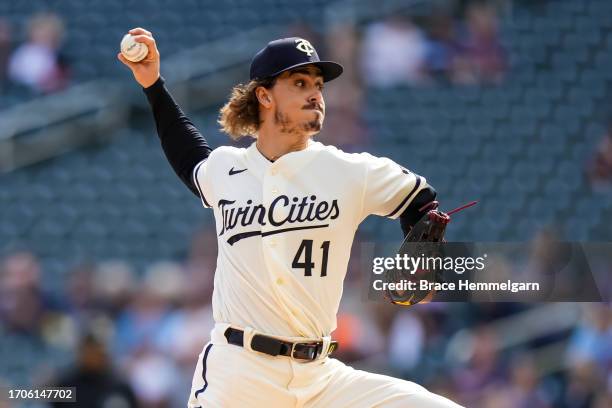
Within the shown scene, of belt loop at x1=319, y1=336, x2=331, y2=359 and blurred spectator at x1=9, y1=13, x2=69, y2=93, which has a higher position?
blurred spectator at x1=9, y1=13, x2=69, y2=93

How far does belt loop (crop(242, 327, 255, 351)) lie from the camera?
11.0 ft

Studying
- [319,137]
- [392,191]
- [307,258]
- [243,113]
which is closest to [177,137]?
[243,113]

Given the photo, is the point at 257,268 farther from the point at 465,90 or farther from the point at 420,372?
the point at 465,90

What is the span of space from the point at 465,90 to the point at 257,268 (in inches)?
223

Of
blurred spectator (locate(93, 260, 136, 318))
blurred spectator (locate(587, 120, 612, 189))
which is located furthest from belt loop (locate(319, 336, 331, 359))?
blurred spectator (locate(587, 120, 612, 189))

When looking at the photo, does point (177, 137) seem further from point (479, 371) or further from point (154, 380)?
point (479, 371)

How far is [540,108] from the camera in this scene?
8.72 meters

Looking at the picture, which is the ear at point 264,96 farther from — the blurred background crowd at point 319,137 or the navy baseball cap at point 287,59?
the blurred background crowd at point 319,137

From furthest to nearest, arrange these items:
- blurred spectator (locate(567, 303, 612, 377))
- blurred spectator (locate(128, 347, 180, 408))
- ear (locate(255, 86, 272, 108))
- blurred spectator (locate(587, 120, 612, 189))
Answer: blurred spectator (locate(587, 120, 612, 189))
blurred spectator (locate(128, 347, 180, 408))
blurred spectator (locate(567, 303, 612, 377))
ear (locate(255, 86, 272, 108))

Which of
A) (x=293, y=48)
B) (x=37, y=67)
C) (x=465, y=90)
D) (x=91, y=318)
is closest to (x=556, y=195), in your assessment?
(x=465, y=90)

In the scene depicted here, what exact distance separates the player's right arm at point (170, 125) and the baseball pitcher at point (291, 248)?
207 mm

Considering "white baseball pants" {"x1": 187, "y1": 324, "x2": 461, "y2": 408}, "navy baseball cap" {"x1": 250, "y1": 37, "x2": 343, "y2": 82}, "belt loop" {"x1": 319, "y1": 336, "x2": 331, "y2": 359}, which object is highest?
"navy baseball cap" {"x1": 250, "y1": 37, "x2": 343, "y2": 82}
